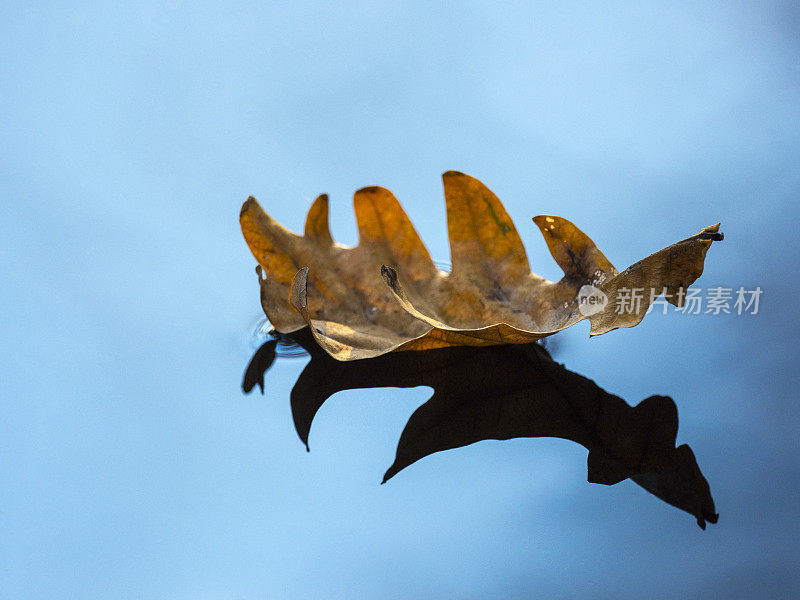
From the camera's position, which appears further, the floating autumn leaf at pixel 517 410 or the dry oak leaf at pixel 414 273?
the dry oak leaf at pixel 414 273

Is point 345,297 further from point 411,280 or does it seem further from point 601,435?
point 601,435

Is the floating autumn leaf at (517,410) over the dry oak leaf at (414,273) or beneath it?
beneath

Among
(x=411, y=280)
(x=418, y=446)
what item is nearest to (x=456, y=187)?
(x=411, y=280)
